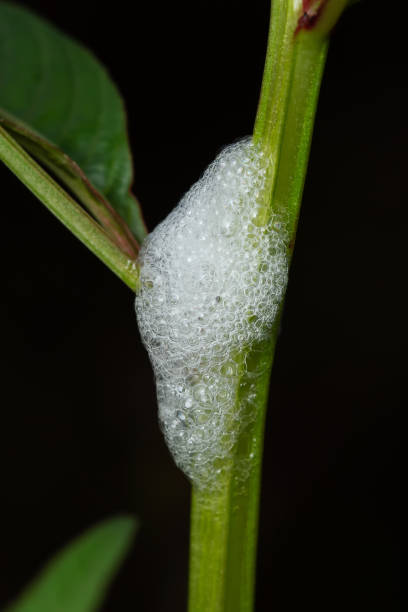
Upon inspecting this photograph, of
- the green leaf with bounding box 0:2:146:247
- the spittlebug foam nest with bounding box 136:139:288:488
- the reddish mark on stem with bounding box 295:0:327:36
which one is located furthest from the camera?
the green leaf with bounding box 0:2:146:247

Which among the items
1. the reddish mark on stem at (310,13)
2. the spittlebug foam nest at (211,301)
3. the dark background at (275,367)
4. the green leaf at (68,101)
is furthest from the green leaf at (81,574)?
the dark background at (275,367)

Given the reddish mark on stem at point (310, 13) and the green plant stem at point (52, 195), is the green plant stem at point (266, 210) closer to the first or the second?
the reddish mark on stem at point (310, 13)

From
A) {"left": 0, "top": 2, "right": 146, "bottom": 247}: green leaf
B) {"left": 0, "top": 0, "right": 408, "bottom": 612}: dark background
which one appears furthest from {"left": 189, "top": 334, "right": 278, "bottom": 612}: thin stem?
{"left": 0, "top": 0, "right": 408, "bottom": 612}: dark background

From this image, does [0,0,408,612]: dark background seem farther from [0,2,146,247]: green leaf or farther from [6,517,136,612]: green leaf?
[6,517,136,612]: green leaf

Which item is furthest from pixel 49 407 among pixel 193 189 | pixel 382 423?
pixel 193 189

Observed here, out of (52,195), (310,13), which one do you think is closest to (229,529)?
(52,195)

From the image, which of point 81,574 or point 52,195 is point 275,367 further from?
point 52,195
